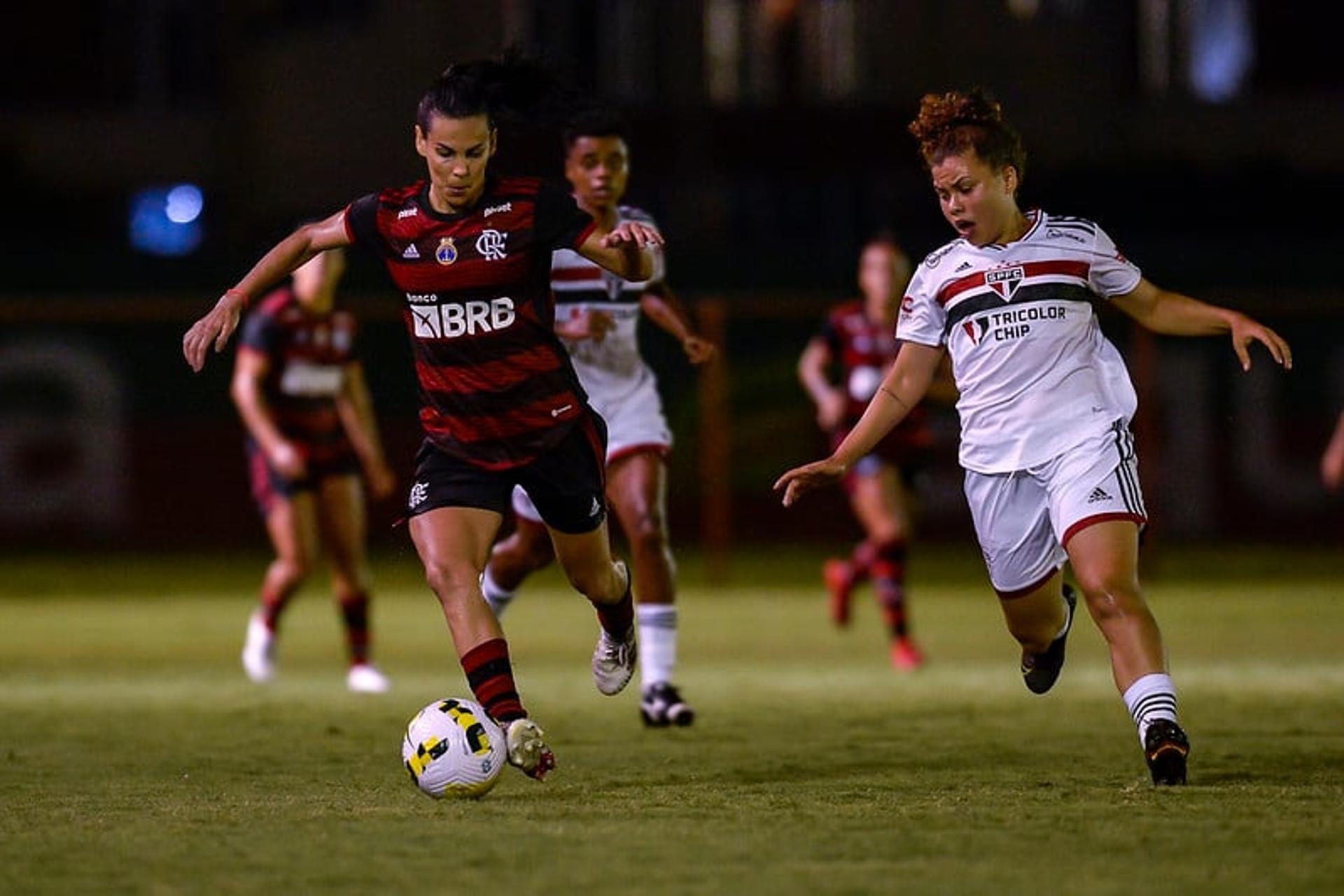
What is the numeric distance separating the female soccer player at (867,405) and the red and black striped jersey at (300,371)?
2.82 metres

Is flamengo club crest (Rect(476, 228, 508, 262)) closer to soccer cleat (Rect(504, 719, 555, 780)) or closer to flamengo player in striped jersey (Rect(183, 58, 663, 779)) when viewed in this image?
flamengo player in striped jersey (Rect(183, 58, 663, 779))

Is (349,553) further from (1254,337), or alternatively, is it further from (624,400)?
(1254,337)

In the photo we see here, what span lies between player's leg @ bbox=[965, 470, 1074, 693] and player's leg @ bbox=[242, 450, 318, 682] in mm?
4545

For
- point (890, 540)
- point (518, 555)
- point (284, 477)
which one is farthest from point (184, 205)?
point (518, 555)

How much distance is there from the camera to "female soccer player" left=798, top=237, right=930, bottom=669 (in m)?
12.1

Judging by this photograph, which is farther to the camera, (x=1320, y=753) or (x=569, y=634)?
(x=569, y=634)

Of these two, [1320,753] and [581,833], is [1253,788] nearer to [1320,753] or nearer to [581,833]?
[1320,753]

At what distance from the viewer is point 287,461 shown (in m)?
11.0

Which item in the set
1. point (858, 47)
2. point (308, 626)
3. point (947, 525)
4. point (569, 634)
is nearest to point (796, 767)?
point (569, 634)

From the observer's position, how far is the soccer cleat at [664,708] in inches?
356

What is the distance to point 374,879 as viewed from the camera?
5426mm

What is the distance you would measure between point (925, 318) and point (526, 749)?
1923 mm

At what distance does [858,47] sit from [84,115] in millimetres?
11142

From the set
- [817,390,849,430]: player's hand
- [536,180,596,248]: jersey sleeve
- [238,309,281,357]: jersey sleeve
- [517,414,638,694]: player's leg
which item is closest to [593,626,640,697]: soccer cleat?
[517,414,638,694]: player's leg
